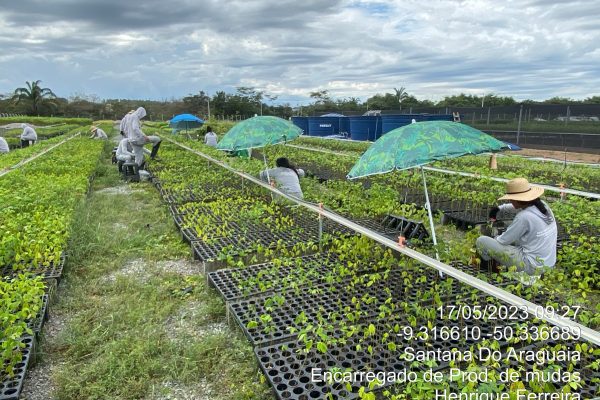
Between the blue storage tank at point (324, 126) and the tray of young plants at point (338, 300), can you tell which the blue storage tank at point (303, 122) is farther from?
the tray of young plants at point (338, 300)

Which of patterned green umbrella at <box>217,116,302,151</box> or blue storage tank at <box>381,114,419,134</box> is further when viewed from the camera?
blue storage tank at <box>381,114,419,134</box>

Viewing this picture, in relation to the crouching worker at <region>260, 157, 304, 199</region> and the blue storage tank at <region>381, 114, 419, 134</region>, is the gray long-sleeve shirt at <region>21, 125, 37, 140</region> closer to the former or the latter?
the blue storage tank at <region>381, 114, 419, 134</region>

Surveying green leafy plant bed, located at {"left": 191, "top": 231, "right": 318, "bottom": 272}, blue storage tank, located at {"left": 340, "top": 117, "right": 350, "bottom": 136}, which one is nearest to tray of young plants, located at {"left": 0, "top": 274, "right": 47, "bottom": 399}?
green leafy plant bed, located at {"left": 191, "top": 231, "right": 318, "bottom": 272}

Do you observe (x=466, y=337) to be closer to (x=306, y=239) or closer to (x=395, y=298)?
(x=395, y=298)

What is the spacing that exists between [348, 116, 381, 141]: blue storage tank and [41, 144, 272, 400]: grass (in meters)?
14.5

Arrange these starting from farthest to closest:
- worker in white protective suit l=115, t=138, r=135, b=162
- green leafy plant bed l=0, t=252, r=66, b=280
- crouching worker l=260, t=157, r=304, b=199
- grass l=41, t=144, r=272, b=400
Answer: worker in white protective suit l=115, t=138, r=135, b=162 < crouching worker l=260, t=157, r=304, b=199 < green leafy plant bed l=0, t=252, r=66, b=280 < grass l=41, t=144, r=272, b=400

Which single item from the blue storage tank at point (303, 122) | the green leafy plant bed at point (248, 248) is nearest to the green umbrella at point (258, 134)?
the green leafy plant bed at point (248, 248)

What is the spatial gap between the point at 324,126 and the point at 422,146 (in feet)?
67.1

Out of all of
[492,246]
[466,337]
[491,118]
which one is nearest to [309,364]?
[466,337]

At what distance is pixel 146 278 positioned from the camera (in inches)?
170

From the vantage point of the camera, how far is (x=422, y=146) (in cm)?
328

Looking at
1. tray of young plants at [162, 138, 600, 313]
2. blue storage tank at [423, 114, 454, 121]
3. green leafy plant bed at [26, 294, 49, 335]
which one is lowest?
green leafy plant bed at [26, 294, 49, 335]

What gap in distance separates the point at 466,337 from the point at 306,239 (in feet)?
7.44

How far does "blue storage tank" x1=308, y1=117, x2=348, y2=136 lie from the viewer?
2289 cm
